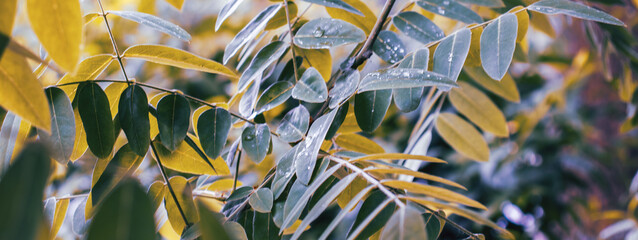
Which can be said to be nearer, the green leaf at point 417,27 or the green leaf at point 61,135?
the green leaf at point 61,135

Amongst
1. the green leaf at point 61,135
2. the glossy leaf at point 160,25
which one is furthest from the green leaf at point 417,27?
the green leaf at point 61,135

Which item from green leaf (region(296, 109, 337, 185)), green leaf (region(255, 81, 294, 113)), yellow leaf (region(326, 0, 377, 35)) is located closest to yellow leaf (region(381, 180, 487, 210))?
green leaf (region(296, 109, 337, 185))

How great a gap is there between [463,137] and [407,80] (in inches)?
14.5

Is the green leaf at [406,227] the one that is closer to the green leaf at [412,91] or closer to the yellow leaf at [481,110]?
the green leaf at [412,91]

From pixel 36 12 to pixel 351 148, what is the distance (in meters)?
0.37

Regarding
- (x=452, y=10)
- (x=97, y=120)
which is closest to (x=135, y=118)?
(x=97, y=120)

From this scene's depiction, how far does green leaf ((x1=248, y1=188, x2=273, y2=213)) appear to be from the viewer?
412 mm

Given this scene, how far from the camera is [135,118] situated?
42 centimetres

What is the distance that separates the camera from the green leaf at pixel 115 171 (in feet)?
1.38

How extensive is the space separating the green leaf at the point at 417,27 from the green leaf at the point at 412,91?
0.06 metres

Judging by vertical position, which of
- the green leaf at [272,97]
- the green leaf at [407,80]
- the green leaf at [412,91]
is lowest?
the green leaf at [272,97]

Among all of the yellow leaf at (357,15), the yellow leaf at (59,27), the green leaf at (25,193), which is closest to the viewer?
the green leaf at (25,193)

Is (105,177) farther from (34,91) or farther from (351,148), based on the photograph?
(351,148)

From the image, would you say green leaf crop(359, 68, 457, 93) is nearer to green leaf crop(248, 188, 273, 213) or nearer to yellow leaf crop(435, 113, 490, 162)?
green leaf crop(248, 188, 273, 213)
